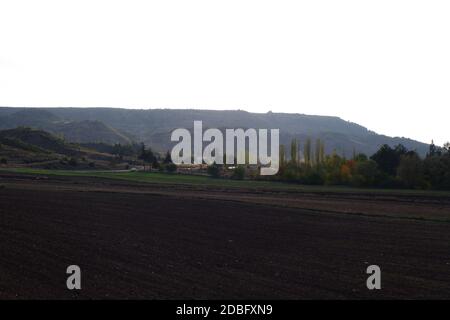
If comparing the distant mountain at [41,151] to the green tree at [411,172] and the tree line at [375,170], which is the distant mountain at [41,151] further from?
the green tree at [411,172]

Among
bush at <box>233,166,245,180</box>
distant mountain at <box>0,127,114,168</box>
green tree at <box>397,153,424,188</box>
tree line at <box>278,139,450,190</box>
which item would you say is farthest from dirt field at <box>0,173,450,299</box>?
distant mountain at <box>0,127,114,168</box>

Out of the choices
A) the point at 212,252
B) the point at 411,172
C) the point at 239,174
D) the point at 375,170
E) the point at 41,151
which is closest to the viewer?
the point at 212,252

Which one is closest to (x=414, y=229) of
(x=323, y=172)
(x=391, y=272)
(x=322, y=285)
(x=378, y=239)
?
(x=378, y=239)

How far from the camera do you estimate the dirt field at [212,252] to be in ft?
46.1

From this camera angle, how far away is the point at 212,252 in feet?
63.8

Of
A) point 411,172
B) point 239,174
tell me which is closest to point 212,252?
point 411,172

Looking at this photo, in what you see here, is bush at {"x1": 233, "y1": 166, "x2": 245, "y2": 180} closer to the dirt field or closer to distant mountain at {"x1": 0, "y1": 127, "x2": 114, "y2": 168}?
distant mountain at {"x1": 0, "y1": 127, "x2": 114, "y2": 168}

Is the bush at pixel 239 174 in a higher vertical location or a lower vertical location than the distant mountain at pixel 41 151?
lower

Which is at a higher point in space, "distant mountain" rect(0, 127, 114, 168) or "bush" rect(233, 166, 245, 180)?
"distant mountain" rect(0, 127, 114, 168)

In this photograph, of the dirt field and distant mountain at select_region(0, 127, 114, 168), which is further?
distant mountain at select_region(0, 127, 114, 168)

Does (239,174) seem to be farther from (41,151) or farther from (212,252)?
(212,252)

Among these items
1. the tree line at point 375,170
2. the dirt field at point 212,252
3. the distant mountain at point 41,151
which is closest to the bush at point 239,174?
the tree line at point 375,170

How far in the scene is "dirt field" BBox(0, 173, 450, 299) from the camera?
14.1 metres

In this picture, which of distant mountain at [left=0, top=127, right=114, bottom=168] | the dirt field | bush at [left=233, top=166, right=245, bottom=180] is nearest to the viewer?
the dirt field
